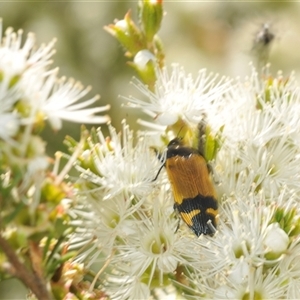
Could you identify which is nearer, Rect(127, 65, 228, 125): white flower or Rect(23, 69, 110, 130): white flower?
Rect(23, 69, 110, 130): white flower

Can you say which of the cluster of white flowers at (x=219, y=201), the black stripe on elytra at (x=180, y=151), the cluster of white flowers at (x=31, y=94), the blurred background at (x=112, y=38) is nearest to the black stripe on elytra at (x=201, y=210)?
the cluster of white flowers at (x=219, y=201)

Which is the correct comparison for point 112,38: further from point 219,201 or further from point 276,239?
point 276,239

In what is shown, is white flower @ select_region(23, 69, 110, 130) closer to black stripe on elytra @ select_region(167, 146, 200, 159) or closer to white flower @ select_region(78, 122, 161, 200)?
white flower @ select_region(78, 122, 161, 200)

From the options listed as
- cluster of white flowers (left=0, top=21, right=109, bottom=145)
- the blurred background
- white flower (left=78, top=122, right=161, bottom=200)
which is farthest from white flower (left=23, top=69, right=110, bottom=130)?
the blurred background

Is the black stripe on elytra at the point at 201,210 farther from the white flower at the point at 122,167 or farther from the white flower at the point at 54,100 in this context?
the white flower at the point at 54,100

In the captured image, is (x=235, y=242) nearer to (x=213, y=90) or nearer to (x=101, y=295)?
(x=101, y=295)
